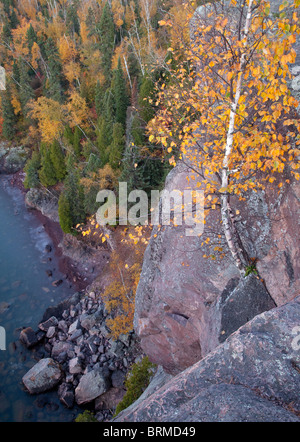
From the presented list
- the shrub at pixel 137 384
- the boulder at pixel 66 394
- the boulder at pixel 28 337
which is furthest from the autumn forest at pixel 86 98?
the boulder at pixel 66 394

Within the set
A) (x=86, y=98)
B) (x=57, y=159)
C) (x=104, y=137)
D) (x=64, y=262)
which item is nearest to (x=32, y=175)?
(x=57, y=159)

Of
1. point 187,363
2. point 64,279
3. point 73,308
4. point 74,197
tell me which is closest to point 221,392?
point 187,363

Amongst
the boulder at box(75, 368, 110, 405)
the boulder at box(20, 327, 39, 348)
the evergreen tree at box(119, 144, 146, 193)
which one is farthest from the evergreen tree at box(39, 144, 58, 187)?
the boulder at box(75, 368, 110, 405)

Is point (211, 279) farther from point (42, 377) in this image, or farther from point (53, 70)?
point (53, 70)

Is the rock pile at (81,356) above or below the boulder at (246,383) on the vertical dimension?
below

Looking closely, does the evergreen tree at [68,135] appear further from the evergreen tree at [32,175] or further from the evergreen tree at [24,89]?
the evergreen tree at [24,89]

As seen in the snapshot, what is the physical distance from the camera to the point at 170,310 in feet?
33.1

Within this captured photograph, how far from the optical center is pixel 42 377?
18.0 metres

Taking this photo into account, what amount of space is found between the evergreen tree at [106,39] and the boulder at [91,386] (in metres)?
32.9

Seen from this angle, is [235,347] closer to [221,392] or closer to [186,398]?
[221,392]

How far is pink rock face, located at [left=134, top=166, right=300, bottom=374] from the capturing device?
6.86m

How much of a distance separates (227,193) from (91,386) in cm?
1640

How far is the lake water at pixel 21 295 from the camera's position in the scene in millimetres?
17484

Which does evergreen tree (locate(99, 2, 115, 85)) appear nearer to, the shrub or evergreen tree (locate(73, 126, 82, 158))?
evergreen tree (locate(73, 126, 82, 158))
